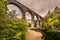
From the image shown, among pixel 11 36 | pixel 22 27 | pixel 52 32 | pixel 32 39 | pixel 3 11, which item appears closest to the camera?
pixel 3 11

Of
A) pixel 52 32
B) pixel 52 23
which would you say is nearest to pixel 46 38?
pixel 52 32

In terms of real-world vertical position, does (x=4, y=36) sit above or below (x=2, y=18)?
below

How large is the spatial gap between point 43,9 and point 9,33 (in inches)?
1608

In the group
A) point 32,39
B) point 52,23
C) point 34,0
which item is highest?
point 34,0

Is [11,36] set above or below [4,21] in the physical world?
below

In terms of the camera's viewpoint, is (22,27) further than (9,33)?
Yes

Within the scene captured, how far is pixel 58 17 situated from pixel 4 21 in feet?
21.8

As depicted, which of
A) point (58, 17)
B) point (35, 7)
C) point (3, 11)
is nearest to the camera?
point (3, 11)

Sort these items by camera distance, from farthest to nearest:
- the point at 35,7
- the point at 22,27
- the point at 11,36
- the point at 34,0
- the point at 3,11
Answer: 1. the point at 34,0
2. the point at 35,7
3. the point at 22,27
4. the point at 11,36
5. the point at 3,11

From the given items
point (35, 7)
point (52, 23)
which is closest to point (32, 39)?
point (52, 23)

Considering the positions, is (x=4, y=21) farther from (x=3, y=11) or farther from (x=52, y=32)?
(x=52, y=32)

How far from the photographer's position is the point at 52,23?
16.8 meters

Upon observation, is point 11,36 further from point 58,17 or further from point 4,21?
point 58,17

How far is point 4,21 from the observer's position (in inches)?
419
